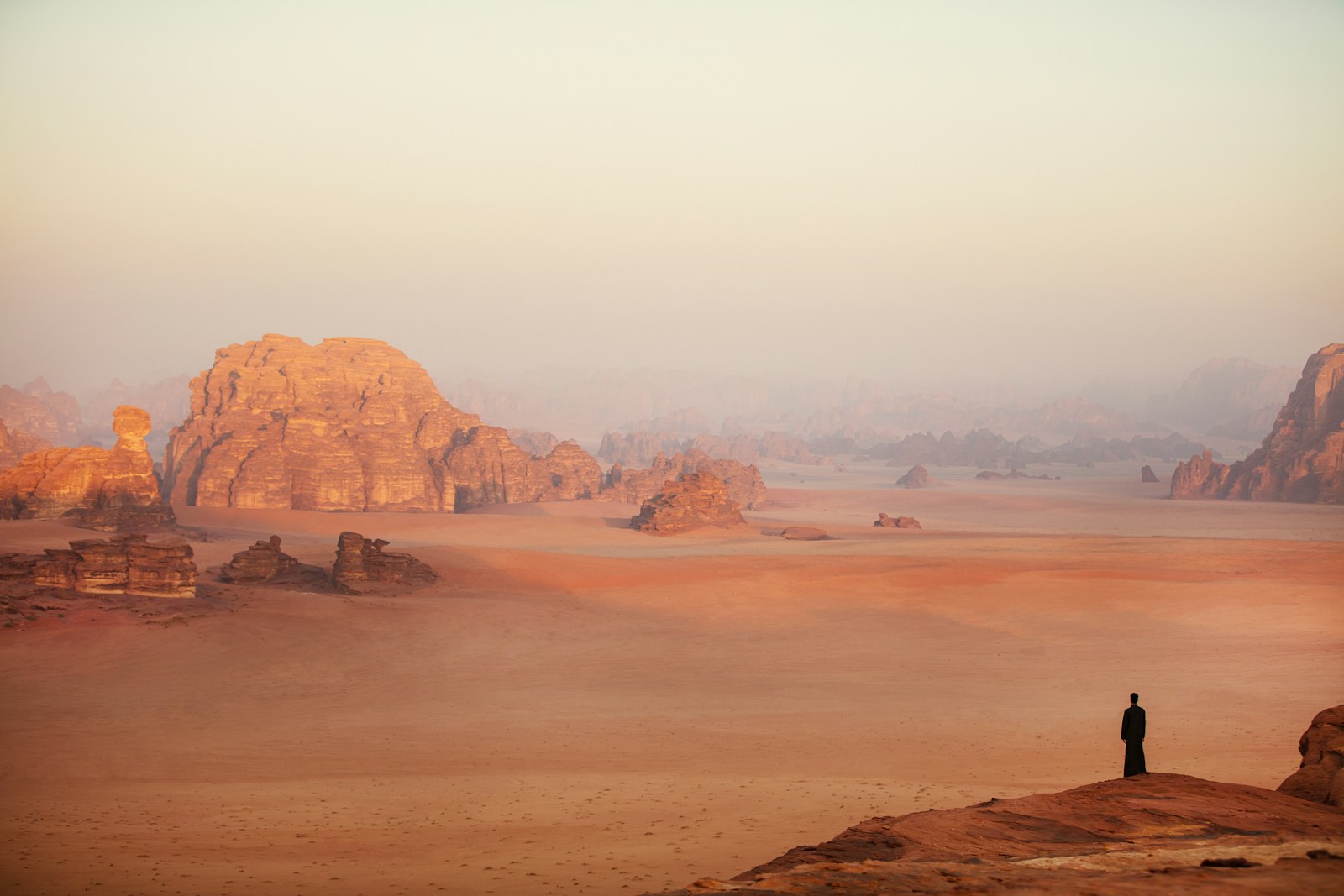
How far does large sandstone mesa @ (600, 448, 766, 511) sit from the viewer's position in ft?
210

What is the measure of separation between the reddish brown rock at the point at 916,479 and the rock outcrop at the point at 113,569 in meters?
66.6

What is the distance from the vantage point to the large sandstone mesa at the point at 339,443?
4938cm

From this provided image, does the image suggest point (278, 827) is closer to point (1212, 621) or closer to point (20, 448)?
point (1212, 621)

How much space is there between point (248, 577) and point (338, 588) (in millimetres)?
2283

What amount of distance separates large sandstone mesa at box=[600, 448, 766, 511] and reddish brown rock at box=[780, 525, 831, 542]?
16.2 m

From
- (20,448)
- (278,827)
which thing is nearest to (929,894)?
(278,827)

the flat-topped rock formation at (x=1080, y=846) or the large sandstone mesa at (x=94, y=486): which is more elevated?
the large sandstone mesa at (x=94, y=486)

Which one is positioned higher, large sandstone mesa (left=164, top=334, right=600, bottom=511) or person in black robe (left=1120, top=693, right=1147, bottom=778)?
large sandstone mesa (left=164, top=334, right=600, bottom=511)

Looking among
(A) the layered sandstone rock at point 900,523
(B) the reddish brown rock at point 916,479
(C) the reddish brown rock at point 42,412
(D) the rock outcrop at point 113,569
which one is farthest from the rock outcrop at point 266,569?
(B) the reddish brown rock at point 916,479

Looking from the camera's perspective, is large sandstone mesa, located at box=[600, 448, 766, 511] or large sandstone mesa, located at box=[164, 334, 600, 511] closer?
large sandstone mesa, located at box=[164, 334, 600, 511]

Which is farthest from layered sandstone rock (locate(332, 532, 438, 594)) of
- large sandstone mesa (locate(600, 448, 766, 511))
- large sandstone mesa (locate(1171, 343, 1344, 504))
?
large sandstone mesa (locate(1171, 343, 1344, 504))

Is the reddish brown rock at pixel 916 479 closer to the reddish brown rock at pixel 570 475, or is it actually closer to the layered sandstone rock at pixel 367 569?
the reddish brown rock at pixel 570 475

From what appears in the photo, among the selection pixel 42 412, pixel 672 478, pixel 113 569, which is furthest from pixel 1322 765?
pixel 42 412

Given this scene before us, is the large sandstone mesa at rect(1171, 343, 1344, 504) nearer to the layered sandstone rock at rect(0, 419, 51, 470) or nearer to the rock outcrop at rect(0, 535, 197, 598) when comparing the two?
the rock outcrop at rect(0, 535, 197, 598)
